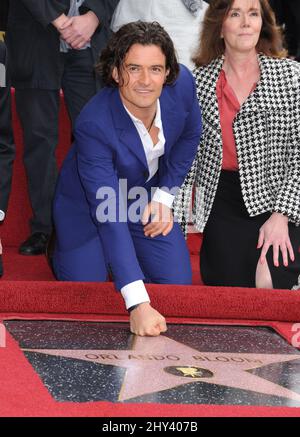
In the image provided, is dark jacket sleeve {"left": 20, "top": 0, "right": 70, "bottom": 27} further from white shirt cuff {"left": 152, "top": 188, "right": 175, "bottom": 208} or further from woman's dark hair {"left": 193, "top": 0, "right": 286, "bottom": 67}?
white shirt cuff {"left": 152, "top": 188, "right": 175, "bottom": 208}

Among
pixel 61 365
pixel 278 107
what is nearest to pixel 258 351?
pixel 61 365

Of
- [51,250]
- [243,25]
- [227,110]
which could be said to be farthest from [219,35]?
[51,250]

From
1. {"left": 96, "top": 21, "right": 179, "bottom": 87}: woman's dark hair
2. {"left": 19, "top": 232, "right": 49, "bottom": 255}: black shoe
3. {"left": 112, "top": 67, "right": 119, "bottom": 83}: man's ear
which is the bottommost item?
{"left": 19, "top": 232, "right": 49, "bottom": 255}: black shoe

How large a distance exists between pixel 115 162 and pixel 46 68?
2.98 feet

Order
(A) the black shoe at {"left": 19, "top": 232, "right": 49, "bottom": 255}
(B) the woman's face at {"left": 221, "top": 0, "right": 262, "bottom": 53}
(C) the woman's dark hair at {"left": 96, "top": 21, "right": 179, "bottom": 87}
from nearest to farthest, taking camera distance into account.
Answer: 1. (C) the woman's dark hair at {"left": 96, "top": 21, "right": 179, "bottom": 87}
2. (B) the woman's face at {"left": 221, "top": 0, "right": 262, "bottom": 53}
3. (A) the black shoe at {"left": 19, "top": 232, "right": 49, "bottom": 255}

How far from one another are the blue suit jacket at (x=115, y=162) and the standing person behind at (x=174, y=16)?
2.36ft

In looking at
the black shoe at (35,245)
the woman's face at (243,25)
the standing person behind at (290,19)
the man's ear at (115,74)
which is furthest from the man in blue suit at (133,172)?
the standing person behind at (290,19)

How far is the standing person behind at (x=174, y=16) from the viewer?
12.3ft

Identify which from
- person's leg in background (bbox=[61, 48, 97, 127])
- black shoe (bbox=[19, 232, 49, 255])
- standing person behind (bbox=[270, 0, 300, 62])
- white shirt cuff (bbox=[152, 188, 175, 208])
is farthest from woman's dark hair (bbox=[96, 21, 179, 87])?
standing person behind (bbox=[270, 0, 300, 62])

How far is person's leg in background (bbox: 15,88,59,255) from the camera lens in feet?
12.2

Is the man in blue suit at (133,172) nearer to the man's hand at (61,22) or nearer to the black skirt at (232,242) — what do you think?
the black skirt at (232,242)

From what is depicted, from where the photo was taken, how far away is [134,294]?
8.25ft

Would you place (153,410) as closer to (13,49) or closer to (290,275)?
(290,275)

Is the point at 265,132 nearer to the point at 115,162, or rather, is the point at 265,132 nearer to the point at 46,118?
the point at 115,162
